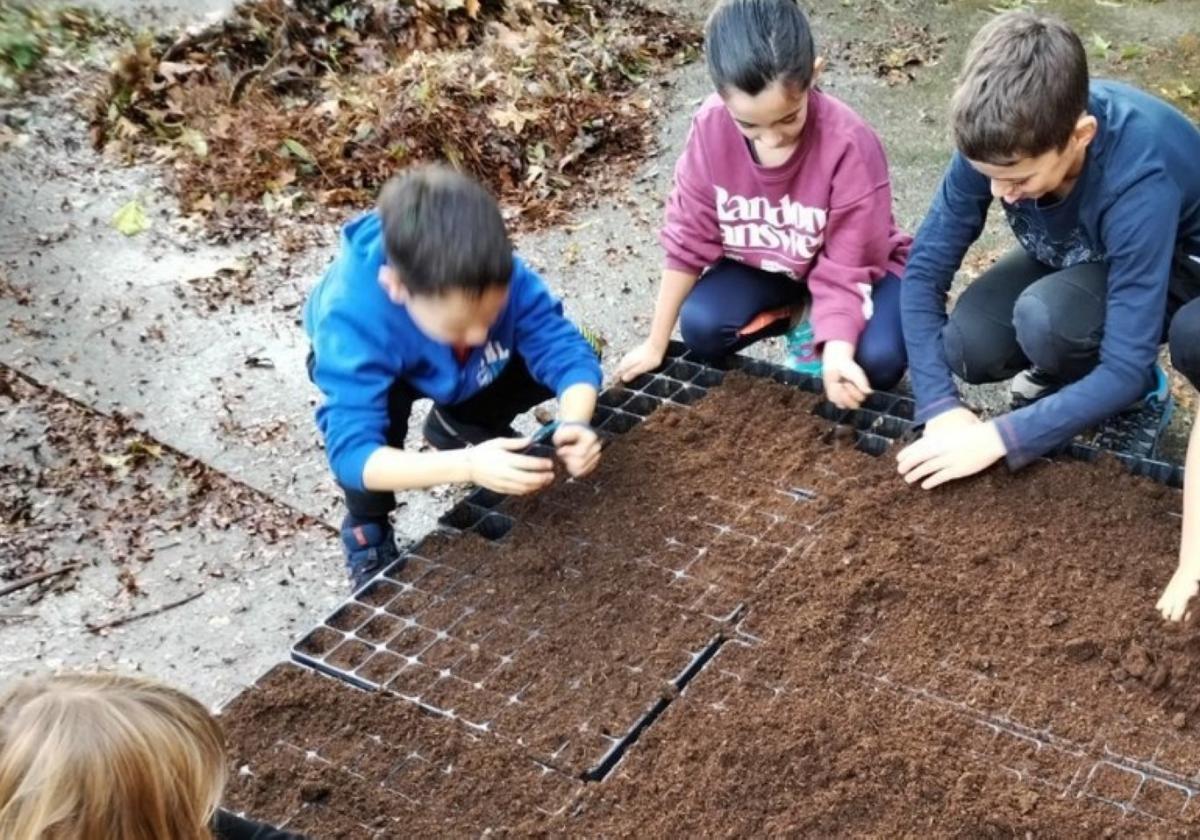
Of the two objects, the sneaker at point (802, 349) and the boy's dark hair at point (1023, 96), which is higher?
the boy's dark hair at point (1023, 96)

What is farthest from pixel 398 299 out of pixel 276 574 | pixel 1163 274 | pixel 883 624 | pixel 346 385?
pixel 1163 274

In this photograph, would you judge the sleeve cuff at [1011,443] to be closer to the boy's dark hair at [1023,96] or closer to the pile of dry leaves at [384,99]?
the boy's dark hair at [1023,96]

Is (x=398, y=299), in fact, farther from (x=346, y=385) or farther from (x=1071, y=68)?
(x=1071, y=68)

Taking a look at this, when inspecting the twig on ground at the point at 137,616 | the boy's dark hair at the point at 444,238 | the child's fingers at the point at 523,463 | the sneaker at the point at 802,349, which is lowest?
the twig on ground at the point at 137,616

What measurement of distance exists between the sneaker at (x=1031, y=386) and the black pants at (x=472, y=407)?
3.66 ft

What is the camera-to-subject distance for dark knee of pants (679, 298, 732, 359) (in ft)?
9.80

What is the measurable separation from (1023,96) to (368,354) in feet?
4.22

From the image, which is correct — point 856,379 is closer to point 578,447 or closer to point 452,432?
point 578,447

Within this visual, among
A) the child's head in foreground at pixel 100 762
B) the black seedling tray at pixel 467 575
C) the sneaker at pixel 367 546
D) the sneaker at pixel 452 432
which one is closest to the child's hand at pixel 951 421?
the black seedling tray at pixel 467 575

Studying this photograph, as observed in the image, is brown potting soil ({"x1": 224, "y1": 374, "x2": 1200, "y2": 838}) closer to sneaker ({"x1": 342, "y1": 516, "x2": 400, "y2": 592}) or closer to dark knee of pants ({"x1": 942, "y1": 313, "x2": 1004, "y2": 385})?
sneaker ({"x1": 342, "y1": 516, "x2": 400, "y2": 592})

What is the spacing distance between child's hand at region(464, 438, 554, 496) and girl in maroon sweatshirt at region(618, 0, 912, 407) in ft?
2.17

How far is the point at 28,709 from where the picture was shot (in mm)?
1290

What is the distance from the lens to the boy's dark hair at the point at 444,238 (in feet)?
7.27

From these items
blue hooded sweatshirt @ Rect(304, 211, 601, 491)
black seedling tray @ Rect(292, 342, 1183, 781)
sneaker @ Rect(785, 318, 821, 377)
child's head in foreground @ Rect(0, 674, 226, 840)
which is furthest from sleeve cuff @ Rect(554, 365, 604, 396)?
child's head in foreground @ Rect(0, 674, 226, 840)
